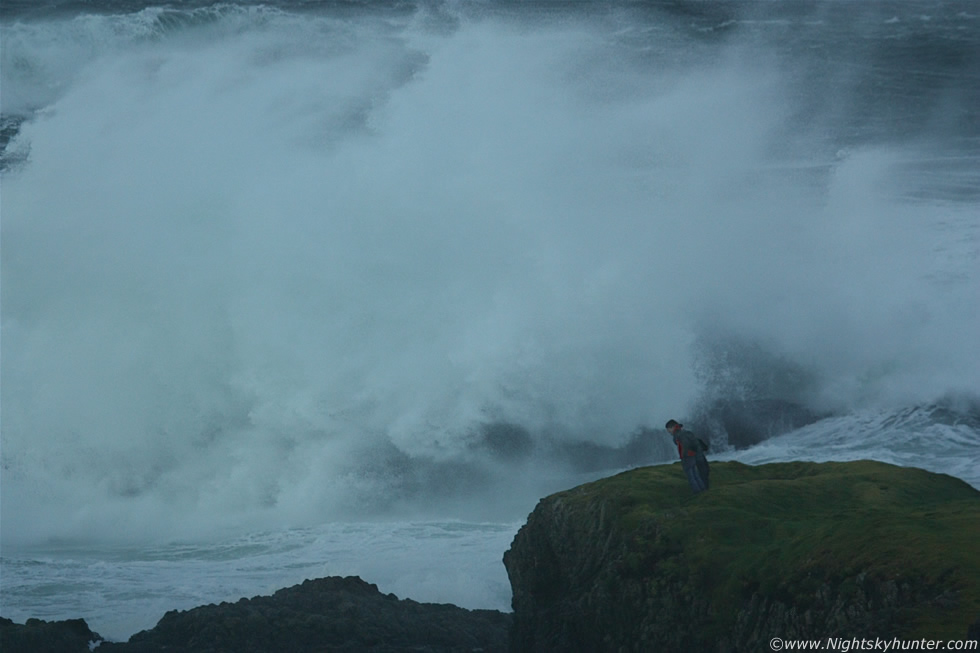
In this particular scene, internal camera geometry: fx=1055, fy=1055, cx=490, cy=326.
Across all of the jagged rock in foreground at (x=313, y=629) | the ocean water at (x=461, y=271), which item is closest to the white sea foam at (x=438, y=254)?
the ocean water at (x=461, y=271)

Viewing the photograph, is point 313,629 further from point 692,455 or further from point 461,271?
point 461,271

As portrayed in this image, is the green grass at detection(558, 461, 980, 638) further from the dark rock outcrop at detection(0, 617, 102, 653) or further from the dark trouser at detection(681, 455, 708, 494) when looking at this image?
the dark rock outcrop at detection(0, 617, 102, 653)

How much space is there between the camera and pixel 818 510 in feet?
42.2

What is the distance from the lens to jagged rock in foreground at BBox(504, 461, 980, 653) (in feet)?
31.7

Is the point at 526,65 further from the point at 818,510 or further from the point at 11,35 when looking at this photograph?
the point at 818,510

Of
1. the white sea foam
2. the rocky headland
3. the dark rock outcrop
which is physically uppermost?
the white sea foam

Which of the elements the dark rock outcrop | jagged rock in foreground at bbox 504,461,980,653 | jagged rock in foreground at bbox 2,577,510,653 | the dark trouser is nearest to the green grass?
jagged rock in foreground at bbox 504,461,980,653

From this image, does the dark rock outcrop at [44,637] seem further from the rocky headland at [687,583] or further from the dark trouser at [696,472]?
the dark trouser at [696,472]

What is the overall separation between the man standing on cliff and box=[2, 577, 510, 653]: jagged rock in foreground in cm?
360

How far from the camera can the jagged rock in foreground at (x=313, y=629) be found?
13844mm

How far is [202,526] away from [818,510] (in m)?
14.4

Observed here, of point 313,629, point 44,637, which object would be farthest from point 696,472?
point 44,637

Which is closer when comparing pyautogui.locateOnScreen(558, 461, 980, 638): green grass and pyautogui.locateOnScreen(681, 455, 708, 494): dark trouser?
pyautogui.locateOnScreen(558, 461, 980, 638): green grass

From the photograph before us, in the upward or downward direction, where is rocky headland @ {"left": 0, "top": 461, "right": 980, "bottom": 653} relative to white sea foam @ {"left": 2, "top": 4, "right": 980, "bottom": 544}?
downward
